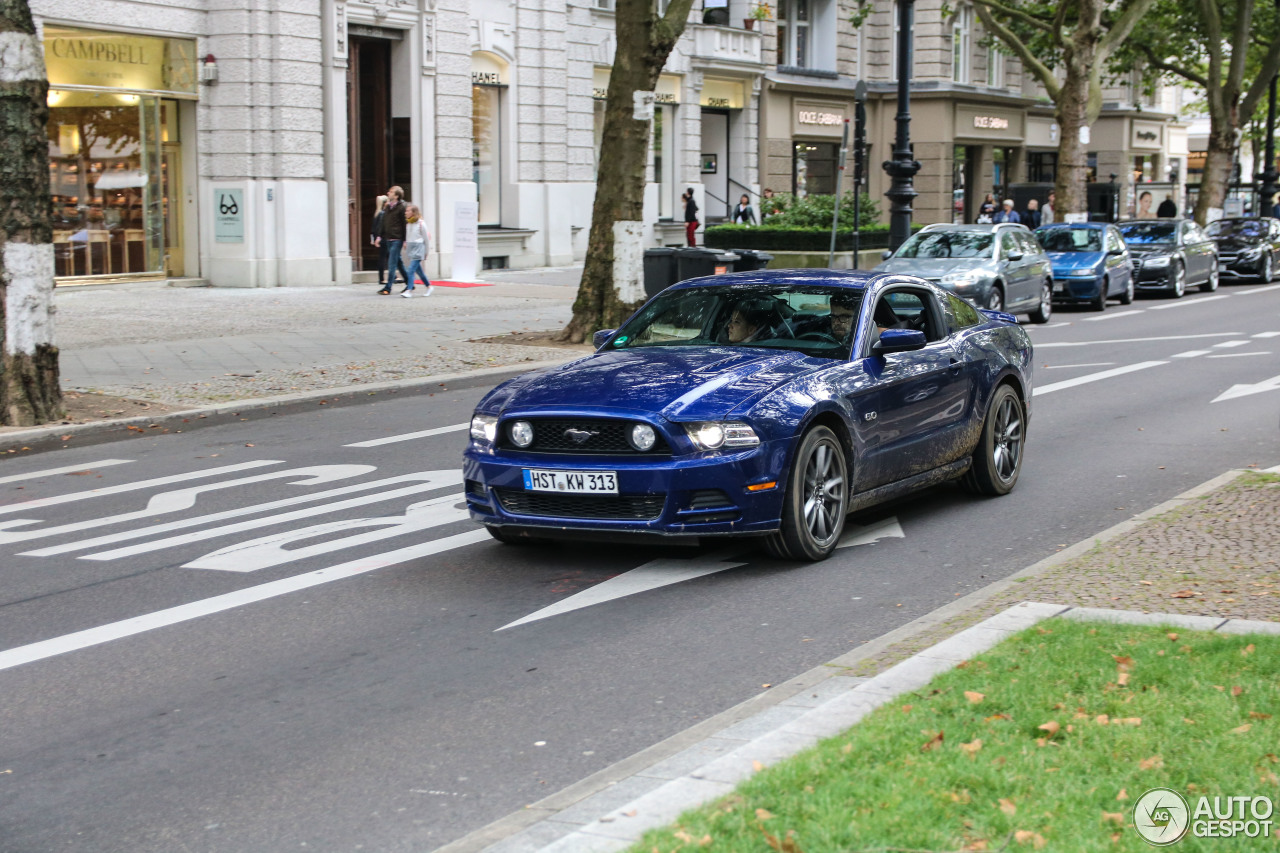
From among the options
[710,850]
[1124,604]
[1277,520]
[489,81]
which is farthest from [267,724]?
[489,81]

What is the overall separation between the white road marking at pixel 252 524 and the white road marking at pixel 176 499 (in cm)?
70

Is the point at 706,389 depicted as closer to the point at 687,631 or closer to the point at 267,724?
the point at 687,631

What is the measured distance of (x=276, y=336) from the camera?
20.4 meters

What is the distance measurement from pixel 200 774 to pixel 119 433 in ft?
28.4

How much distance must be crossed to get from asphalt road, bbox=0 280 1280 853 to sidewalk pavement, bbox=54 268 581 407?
12.4ft

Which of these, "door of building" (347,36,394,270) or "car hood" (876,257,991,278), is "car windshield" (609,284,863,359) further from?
"door of building" (347,36,394,270)

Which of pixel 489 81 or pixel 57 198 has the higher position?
pixel 489 81

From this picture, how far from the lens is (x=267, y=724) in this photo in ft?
18.3

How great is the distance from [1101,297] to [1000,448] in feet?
61.5

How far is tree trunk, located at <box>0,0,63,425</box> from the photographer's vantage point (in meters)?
12.5

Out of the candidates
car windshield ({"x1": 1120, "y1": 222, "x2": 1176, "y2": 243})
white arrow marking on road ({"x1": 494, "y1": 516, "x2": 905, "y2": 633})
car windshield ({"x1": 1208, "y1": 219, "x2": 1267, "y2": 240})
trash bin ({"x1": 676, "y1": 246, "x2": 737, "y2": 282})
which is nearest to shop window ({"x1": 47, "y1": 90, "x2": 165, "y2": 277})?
trash bin ({"x1": 676, "y1": 246, "x2": 737, "y2": 282})

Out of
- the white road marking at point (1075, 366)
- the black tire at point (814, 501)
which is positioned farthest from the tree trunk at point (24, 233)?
the white road marking at point (1075, 366)

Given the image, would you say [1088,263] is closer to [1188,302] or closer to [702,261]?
[1188,302]

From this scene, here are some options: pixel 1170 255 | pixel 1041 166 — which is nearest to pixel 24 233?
pixel 1170 255
